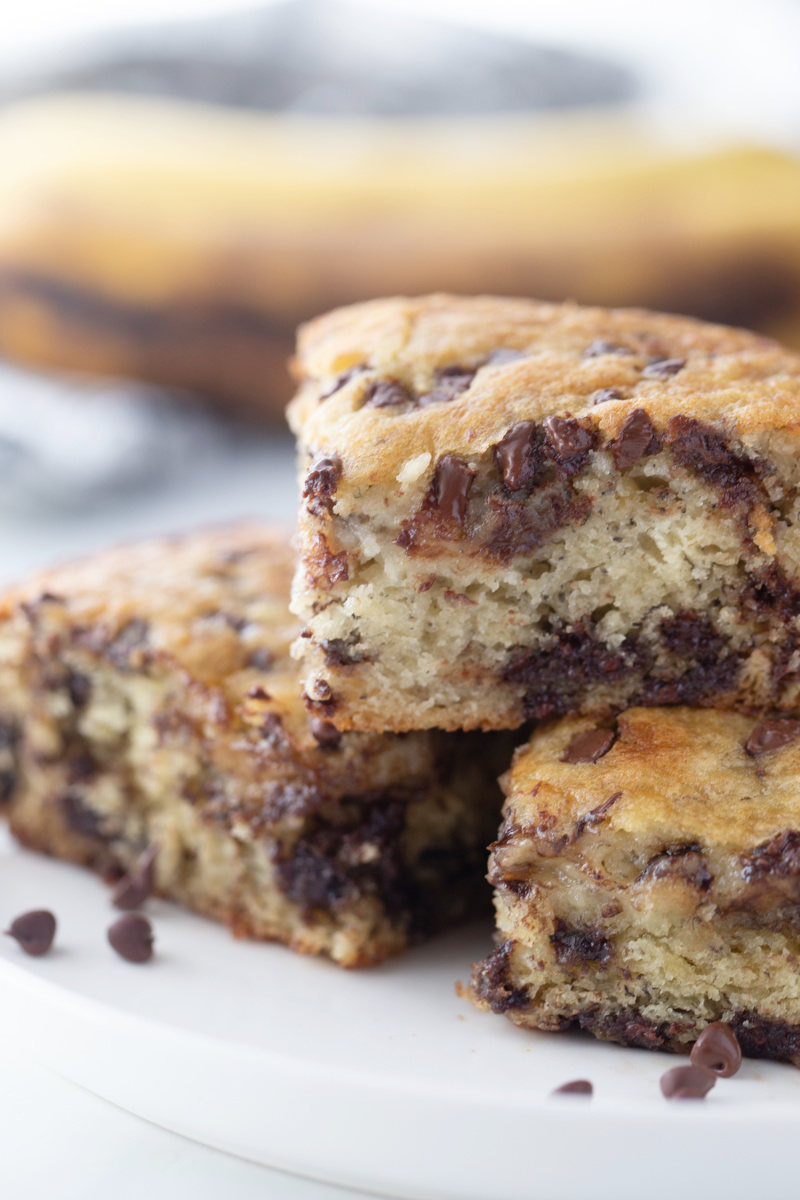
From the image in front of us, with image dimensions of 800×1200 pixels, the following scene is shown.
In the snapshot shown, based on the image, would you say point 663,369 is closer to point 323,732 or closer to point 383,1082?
point 323,732

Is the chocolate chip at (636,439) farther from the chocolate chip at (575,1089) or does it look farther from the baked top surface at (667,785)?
the chocolate chip at (575,1089)

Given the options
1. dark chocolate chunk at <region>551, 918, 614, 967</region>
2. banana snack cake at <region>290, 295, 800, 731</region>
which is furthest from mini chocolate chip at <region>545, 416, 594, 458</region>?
dark chocolate chunk at <region>551, 918, 614, 967</region>

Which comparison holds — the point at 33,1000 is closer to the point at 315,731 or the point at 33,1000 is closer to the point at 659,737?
the point at 315,731

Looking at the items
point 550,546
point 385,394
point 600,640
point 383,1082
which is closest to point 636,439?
point 550,546

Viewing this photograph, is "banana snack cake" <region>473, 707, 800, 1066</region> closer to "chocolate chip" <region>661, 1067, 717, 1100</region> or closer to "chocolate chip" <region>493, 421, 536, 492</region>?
"chocolate chip" <region>661, 1067, 717, 1100</region>

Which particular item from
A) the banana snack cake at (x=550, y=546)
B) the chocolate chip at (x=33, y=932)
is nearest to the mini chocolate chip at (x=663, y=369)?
the banana snack cake at (x=550, y=546)

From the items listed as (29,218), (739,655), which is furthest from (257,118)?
(739,655)
